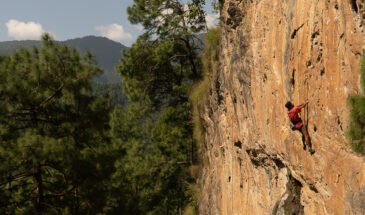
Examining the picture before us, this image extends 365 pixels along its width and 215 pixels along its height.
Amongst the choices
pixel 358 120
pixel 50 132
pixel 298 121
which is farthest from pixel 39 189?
pixel 358 120

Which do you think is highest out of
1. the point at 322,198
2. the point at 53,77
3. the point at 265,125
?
the point at 53,77

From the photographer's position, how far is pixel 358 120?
240 inches

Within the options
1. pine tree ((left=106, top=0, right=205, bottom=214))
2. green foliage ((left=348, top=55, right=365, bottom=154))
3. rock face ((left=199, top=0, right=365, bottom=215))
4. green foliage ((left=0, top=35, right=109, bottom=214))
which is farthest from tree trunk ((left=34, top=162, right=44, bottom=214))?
green foliage ((left=348, top=55, right=365, bottom=154))

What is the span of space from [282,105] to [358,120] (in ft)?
11.1

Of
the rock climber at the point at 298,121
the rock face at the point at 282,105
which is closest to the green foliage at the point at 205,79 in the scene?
the rock face at the point at 282,105

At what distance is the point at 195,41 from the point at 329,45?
13.8 m

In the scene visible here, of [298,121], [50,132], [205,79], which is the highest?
[205,79]

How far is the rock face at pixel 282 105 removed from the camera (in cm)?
712

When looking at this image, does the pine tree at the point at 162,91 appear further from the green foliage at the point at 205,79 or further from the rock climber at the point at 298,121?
the rock climber at the point at 298,121

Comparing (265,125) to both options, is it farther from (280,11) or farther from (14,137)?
(14,137)

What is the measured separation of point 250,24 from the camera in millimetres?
10953

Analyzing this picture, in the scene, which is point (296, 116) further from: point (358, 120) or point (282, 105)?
point (358, 120)

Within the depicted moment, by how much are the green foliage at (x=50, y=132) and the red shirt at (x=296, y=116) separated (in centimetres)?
833

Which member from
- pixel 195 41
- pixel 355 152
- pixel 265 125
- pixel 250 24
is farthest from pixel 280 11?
pixel 195 41
